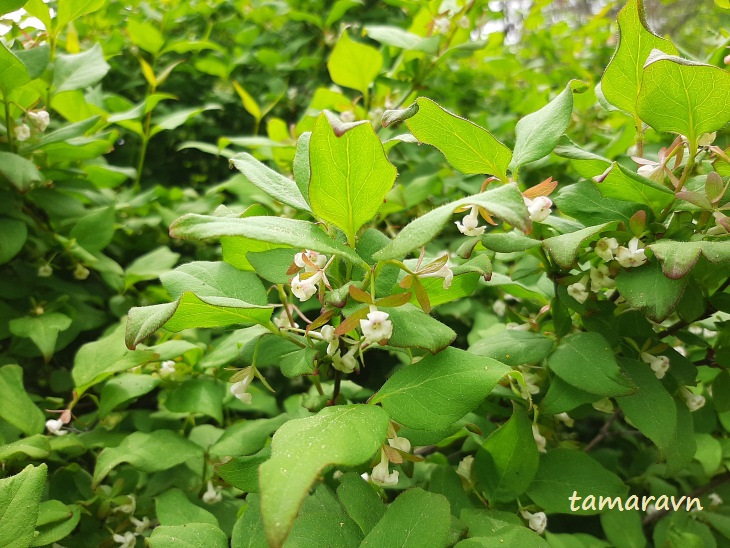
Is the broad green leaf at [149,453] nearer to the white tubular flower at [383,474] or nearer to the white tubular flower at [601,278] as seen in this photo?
the white tubular flower at [383,474]

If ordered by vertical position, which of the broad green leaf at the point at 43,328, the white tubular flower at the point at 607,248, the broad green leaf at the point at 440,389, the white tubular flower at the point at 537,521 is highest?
the white tubular flower at the point at 607,248

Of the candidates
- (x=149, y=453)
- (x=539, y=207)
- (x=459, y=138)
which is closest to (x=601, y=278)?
(x=539, y=207)

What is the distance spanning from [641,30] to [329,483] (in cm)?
77

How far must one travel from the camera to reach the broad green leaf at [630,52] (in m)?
0.68

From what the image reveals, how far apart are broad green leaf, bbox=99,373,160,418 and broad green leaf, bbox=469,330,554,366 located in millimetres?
582

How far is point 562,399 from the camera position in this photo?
777 mm

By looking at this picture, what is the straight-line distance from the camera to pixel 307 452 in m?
0.51

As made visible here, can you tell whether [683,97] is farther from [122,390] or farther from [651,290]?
[122,390]

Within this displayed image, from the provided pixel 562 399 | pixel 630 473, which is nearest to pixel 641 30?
pixel 562 399

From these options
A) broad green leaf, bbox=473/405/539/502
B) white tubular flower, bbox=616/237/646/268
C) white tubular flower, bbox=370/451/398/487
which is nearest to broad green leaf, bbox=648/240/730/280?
white tubular flower, bbox=616/237/646/268

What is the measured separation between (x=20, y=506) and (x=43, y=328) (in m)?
0.47

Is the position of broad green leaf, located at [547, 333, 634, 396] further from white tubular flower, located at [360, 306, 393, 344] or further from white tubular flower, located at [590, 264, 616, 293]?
white tubular flower, located at [360, 306, 393, 344]

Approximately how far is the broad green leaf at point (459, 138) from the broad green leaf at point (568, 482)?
0.45 meters

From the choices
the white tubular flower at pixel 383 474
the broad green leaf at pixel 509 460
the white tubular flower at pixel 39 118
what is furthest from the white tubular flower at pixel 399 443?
the white tubular flower at pixel 39 118
